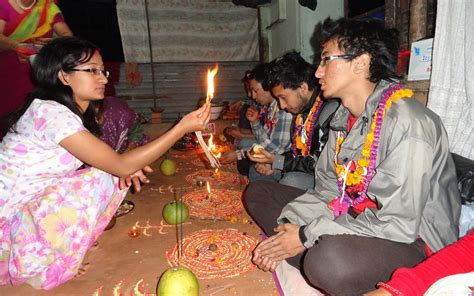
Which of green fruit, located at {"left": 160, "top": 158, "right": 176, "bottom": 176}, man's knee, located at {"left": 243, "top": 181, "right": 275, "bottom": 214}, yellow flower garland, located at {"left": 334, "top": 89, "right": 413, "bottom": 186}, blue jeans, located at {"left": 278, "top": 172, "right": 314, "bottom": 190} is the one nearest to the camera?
yellow flower garland, located at {"left": 334, "top": 89, "right": 413, "bottom": 186}

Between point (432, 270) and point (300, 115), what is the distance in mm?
2361

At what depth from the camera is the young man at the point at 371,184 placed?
5.77 feet

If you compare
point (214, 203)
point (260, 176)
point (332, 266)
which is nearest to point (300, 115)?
point (260, 176)

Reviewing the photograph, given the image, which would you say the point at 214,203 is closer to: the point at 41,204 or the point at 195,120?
the point at 195,120

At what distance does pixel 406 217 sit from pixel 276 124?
8.43 feet

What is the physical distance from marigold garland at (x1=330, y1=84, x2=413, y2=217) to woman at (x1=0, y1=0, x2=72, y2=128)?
403 centimetres

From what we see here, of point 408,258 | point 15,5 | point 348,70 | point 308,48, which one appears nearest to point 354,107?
point 348,70

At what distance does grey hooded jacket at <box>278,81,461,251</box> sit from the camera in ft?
5.71

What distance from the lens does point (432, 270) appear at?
4.73 ft

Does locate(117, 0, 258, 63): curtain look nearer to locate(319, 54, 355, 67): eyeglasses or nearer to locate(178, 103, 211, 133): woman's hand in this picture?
locate(178, 103, 211, 133): woman's hand

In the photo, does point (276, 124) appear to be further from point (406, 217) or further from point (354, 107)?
point (406, 217)

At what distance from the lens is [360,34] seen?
7.37ft

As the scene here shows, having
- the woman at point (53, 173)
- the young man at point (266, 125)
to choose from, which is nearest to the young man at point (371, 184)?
the woman at point (53, 173)

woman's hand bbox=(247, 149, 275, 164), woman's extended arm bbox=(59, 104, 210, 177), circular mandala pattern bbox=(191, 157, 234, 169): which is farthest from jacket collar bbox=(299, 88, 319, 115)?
circular mandala pattern bbox=(191, 157, 234, 169)
